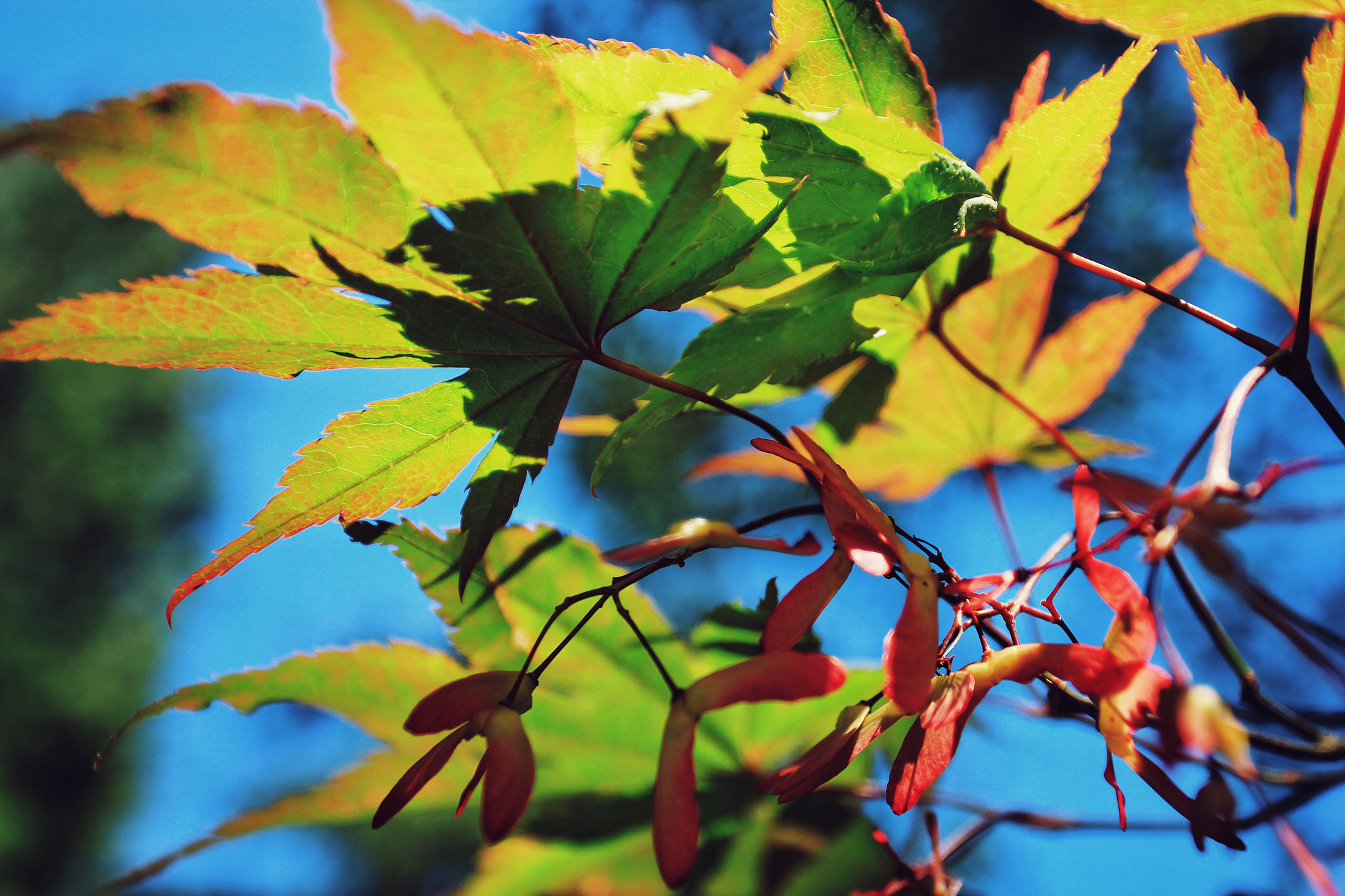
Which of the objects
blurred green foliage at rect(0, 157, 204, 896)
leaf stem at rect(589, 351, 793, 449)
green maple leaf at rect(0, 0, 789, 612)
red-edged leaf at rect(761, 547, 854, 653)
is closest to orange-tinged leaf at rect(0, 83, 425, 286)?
green maple leaf at rect(0, 0, 789, 612)

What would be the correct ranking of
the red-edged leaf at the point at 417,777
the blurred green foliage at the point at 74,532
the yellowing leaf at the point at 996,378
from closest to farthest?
the red-edged leaf at the point at 417,777 < the yellowing leaf at the point at 996,378 < the blurred green foliage at the point at 74,532

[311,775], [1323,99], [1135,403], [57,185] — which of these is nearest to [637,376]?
[1323,99]

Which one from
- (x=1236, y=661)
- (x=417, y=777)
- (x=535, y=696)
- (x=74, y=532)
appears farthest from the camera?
(x=74, y=532)

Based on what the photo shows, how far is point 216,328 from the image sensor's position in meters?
0.32

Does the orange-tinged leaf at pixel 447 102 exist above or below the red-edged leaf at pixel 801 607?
above

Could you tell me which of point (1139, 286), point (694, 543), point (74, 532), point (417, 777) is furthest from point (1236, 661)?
point (74, 532)

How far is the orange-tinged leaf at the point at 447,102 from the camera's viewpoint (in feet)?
0.80

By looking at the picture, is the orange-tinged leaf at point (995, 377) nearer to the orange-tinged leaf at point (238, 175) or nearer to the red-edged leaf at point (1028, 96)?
the red-edged leaf at point (1028, 96)

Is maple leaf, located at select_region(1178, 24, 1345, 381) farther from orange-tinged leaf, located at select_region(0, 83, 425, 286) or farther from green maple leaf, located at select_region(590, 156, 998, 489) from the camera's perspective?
orange-tinged leaf, located at select_region(0, 83, 425, 286)

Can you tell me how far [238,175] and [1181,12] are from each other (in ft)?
1.26

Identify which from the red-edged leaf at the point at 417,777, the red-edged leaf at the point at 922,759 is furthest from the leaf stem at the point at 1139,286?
the red-edged leaf at the point at 417,777

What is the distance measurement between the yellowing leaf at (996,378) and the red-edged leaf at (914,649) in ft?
0.97

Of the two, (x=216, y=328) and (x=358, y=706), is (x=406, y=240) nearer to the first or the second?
(x=216, y=328)

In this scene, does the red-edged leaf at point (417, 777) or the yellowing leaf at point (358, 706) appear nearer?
the red-edged leaf at point (417, 777)
